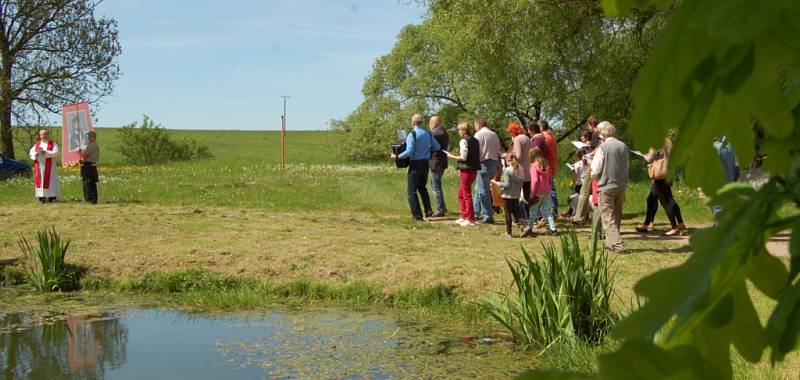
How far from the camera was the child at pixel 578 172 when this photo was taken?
13.7 metres

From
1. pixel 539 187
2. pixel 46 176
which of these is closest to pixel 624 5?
pixel 539 187

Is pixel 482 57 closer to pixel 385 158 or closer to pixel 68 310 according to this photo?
pixel 68 310

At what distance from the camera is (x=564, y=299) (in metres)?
6.85

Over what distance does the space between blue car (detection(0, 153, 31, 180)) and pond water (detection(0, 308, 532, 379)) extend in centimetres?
2440

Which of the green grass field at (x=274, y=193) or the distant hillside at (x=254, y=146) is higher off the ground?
the distant hillside at (x=254, y=146)

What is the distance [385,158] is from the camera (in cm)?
4872

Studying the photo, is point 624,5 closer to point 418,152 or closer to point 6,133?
point 418,152

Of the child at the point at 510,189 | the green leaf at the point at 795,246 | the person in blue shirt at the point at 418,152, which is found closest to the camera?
the green leaf at the point at 795,246

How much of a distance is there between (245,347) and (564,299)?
2.87 meters

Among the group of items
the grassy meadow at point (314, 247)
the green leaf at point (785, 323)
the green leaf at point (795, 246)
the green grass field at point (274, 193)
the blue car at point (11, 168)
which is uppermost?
the green leaf at point (795, 246)

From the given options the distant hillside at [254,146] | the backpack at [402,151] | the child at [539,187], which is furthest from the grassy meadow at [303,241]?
the distant hillside at [254,146]

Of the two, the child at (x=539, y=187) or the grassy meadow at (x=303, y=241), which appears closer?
the grassy meadow at (x=303, y=241)

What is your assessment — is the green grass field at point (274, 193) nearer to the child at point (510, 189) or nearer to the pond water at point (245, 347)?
the child at point (510, 189)

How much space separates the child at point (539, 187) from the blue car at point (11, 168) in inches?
941
